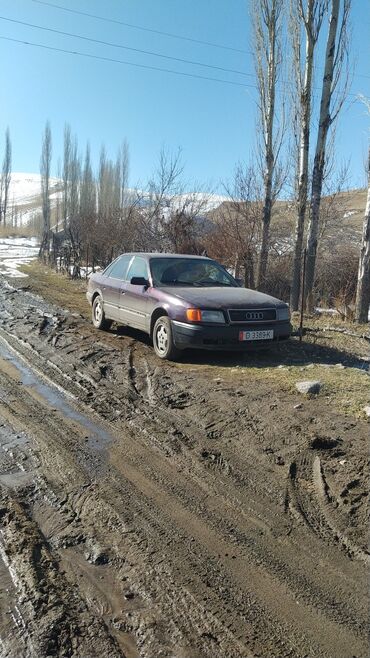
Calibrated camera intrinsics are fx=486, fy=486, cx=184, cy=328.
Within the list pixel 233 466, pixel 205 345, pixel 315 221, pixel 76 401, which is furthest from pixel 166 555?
pixel 315 221

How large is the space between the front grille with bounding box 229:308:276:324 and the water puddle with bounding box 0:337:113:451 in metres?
2.53

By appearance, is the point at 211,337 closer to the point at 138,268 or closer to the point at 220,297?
the point at 220,297

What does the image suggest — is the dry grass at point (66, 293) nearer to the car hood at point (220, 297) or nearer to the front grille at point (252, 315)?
the car hood at point (220, 297)

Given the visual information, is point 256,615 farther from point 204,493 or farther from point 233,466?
point 233,466

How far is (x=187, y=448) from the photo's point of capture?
4.06 metres

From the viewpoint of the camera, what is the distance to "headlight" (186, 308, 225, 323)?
6547 millimetres

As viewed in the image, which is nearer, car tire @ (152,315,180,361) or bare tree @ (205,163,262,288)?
car tire @ (152,315,180,361)

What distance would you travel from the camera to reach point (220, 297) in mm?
6930

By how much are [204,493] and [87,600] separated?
1.22 metres

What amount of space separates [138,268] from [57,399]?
353cm

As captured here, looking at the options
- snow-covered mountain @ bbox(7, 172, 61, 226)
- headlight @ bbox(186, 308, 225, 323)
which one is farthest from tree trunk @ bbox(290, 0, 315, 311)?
snow-covered mountain @ bbox(7, 172, 61, 226)

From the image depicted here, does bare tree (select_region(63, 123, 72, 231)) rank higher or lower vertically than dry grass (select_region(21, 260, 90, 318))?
higher

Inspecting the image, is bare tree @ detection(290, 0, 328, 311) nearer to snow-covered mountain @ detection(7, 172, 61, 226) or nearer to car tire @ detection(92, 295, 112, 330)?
car tire @ detection(92, 295, 112, 330)

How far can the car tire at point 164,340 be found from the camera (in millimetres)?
6824
